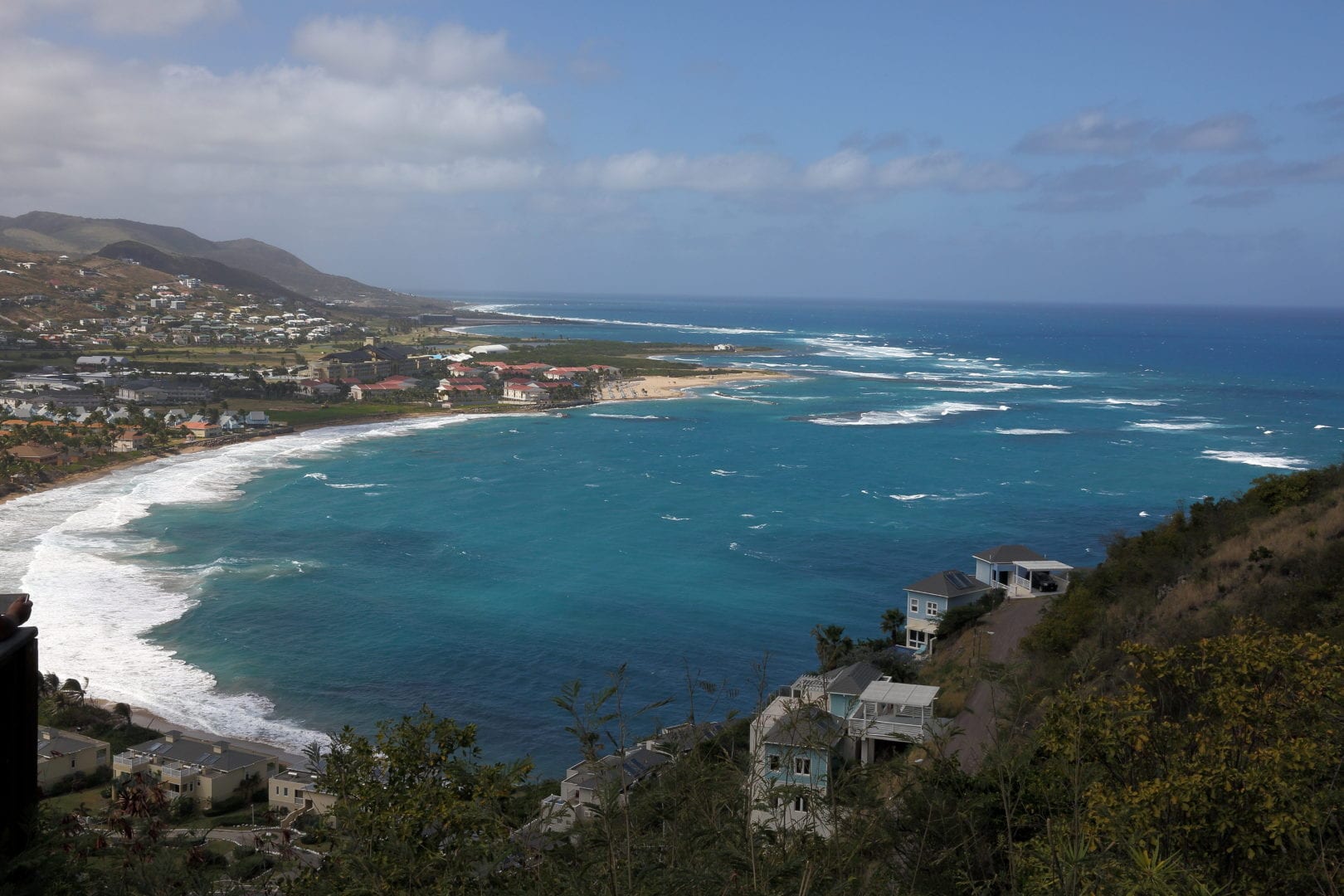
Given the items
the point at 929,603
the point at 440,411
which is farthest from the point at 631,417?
the point at 929,603

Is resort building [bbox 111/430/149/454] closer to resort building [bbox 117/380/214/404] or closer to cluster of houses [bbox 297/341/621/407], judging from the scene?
resort building [bbox 117/380/214/404]

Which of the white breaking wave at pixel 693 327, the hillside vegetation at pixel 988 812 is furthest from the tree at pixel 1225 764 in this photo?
the white breaking wave at pixel 693 327

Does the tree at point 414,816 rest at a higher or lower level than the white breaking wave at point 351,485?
higher

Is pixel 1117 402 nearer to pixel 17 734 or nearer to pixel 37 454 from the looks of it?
pixel 37 454

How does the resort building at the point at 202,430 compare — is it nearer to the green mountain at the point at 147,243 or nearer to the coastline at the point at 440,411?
the coastline at the point at 440,411

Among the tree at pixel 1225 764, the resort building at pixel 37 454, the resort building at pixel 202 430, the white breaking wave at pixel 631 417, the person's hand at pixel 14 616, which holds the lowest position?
the resort building at pixel 37 454

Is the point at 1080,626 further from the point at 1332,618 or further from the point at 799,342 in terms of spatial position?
the point at 799,342
